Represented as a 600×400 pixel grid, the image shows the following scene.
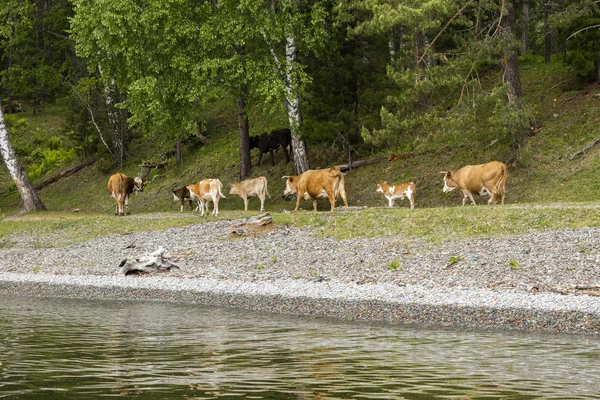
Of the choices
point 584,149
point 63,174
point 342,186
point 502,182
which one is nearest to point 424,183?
point 342,186

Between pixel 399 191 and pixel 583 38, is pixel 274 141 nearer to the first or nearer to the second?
pixel 399 191

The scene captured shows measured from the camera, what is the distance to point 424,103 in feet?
132

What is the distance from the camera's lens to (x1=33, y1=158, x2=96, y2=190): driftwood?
174 feet

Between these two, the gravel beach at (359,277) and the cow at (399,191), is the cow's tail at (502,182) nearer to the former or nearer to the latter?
the cow at (399,191)

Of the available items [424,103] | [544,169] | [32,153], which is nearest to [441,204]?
[544,169]

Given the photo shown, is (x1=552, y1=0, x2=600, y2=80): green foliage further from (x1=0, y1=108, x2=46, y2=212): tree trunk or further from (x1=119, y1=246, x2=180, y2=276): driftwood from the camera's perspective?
(x1=0, y1=108, x2=46, y2=212): tree trunk

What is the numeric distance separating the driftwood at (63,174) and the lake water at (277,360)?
37.4 metres

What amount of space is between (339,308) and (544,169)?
57.1ft

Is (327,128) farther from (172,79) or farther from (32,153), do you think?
(32,153)

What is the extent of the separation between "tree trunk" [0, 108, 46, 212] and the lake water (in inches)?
919

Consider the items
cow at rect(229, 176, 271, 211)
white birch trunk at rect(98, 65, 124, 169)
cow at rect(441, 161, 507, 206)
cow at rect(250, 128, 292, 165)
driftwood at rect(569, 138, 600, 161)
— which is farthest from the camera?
white birch trunk at rect(98, 65, 124, 169)

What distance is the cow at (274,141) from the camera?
41.9 meters

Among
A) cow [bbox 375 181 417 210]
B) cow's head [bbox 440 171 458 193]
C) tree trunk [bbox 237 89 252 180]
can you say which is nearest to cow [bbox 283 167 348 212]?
cow [bbox 375 181 417 210]

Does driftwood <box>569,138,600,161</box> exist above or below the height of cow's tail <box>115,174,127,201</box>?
above
